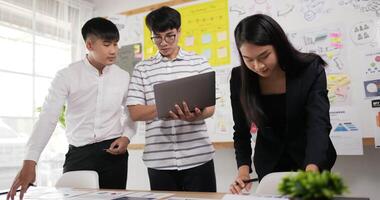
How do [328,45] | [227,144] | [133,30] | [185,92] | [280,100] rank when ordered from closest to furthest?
[280,100], [185,92], [328,45], [227,144], [133,30]

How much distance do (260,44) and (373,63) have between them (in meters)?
1.38

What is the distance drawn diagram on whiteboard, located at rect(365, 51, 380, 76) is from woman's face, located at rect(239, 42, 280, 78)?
1.26 meters

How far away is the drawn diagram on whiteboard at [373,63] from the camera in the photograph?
7.02ft

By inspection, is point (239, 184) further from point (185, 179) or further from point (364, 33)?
point (364, 33)

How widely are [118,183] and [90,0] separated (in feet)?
8.33

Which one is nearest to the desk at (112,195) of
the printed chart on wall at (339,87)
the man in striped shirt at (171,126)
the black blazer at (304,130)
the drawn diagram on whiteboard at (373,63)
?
the black blazer at (304,130)

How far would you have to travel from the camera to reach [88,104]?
1609 millimetres

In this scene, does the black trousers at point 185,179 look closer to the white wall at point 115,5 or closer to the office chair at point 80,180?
the office chair at point 80,180

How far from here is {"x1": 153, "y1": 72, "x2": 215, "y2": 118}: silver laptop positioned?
1365 mm

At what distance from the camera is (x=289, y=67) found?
3.89 ft

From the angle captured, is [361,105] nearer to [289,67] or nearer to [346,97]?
[346,97]

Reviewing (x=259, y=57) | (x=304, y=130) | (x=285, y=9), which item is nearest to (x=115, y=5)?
(x=285, y=9)

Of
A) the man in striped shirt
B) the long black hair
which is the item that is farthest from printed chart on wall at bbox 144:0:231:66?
the long black hair

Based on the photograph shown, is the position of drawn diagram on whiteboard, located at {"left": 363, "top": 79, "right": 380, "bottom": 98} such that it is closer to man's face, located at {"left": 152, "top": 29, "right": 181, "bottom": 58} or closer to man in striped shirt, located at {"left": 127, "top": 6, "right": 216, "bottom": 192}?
man in striped shirt, located at {"left": 127, "top": 6, "right": 216, "bottom": 192}
